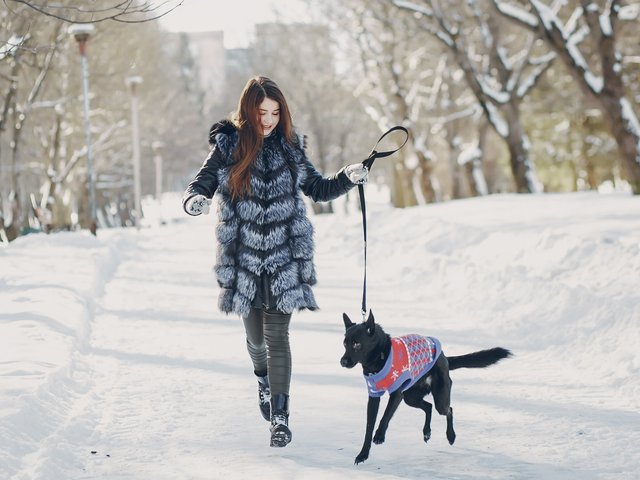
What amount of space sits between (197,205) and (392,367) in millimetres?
1350

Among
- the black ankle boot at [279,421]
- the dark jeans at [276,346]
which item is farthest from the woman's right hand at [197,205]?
the black ankle boot at [279,421]

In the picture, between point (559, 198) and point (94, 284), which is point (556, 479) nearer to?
point (94, 284)

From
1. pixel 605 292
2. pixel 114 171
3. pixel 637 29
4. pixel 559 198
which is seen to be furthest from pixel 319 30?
pixel 605 292

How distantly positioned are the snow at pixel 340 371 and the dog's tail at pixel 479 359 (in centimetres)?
44

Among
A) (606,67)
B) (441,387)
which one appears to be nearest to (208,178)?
(441,387)

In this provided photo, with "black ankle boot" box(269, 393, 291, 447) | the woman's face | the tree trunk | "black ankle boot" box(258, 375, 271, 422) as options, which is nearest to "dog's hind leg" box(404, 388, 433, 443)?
"black ankle boot" box(269, 393, 291, 447)

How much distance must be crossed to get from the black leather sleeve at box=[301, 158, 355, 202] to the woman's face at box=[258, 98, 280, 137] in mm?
310

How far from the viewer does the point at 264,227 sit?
16.5 ft

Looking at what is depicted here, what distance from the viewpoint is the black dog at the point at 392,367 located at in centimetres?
455

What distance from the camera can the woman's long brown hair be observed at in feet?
16.3

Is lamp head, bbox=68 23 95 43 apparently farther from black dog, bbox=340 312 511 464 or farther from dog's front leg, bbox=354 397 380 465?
dog's front leg, bbox=354 397 380 465

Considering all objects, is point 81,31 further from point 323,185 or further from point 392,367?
point 392,367

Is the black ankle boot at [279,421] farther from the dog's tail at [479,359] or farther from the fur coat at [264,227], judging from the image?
the dog's tail at [479,359]

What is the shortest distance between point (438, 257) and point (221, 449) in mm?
8873
